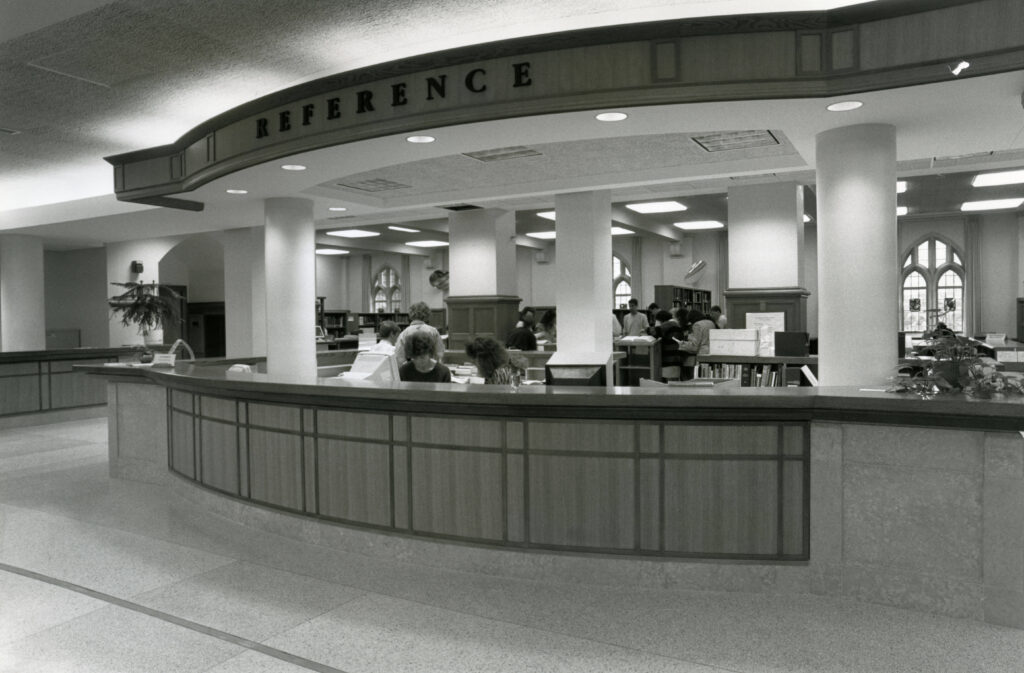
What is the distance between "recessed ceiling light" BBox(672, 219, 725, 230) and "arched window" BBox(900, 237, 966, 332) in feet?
15.8

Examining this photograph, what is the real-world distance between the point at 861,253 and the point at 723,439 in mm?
2056

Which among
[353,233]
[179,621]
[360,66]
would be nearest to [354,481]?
[179,621]

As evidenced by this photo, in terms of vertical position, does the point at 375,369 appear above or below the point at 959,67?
below

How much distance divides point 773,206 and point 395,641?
916 cm

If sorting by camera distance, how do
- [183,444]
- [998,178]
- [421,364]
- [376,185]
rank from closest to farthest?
[421,364], [183,444], [376,185], [998,178]

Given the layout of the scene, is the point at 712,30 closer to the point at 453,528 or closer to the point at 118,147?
the point at 453,528

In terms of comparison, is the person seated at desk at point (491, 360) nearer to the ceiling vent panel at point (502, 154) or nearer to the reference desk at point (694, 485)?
the reference desk at point (694, 485)

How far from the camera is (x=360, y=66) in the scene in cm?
568

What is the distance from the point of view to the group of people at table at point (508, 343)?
499 centimetres

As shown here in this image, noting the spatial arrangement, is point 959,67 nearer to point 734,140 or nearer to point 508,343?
point 734,140

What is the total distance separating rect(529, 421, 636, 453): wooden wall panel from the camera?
3.88 m

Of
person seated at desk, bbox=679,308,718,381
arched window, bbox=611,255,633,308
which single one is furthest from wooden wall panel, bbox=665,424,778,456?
arched window, bbox=611,255,633,308

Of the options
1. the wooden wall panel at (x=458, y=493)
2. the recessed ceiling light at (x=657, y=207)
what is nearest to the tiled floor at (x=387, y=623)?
the wooden wall panel at (x=458, y=493)

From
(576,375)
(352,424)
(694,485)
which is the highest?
(576,375)
